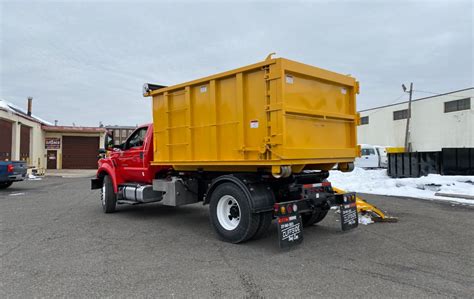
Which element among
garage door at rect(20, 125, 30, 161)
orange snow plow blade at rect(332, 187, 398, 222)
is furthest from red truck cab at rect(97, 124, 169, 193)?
garage door at rect(20, 125, 30, 161)

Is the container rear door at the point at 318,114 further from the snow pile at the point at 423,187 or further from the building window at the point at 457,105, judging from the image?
the building window at the point at 457,105

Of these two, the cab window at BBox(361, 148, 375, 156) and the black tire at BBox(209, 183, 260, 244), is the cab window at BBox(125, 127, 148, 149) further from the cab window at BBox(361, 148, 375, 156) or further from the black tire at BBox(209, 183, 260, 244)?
the cab window at BBox(361, 148, 375, 156)

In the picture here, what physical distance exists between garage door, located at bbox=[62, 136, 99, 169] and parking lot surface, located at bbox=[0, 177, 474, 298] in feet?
89.7

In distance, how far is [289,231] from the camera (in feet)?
16.8

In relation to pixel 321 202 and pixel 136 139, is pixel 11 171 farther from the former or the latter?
pixel 321 202

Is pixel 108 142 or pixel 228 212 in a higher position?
pixel 108 142

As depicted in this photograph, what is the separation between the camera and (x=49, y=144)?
32.5m

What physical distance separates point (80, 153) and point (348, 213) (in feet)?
107

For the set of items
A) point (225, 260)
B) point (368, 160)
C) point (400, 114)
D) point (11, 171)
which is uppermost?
point (400, 114)

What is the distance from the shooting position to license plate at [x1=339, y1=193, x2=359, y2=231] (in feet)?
20.0

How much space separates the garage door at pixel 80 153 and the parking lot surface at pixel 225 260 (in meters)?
27.3

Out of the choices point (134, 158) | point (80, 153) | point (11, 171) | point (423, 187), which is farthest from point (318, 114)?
point (80, 153)

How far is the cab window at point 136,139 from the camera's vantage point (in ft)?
27.2

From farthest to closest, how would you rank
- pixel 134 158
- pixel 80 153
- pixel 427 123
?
pixel 427 123
pixel 80 153
pixel 134 158
